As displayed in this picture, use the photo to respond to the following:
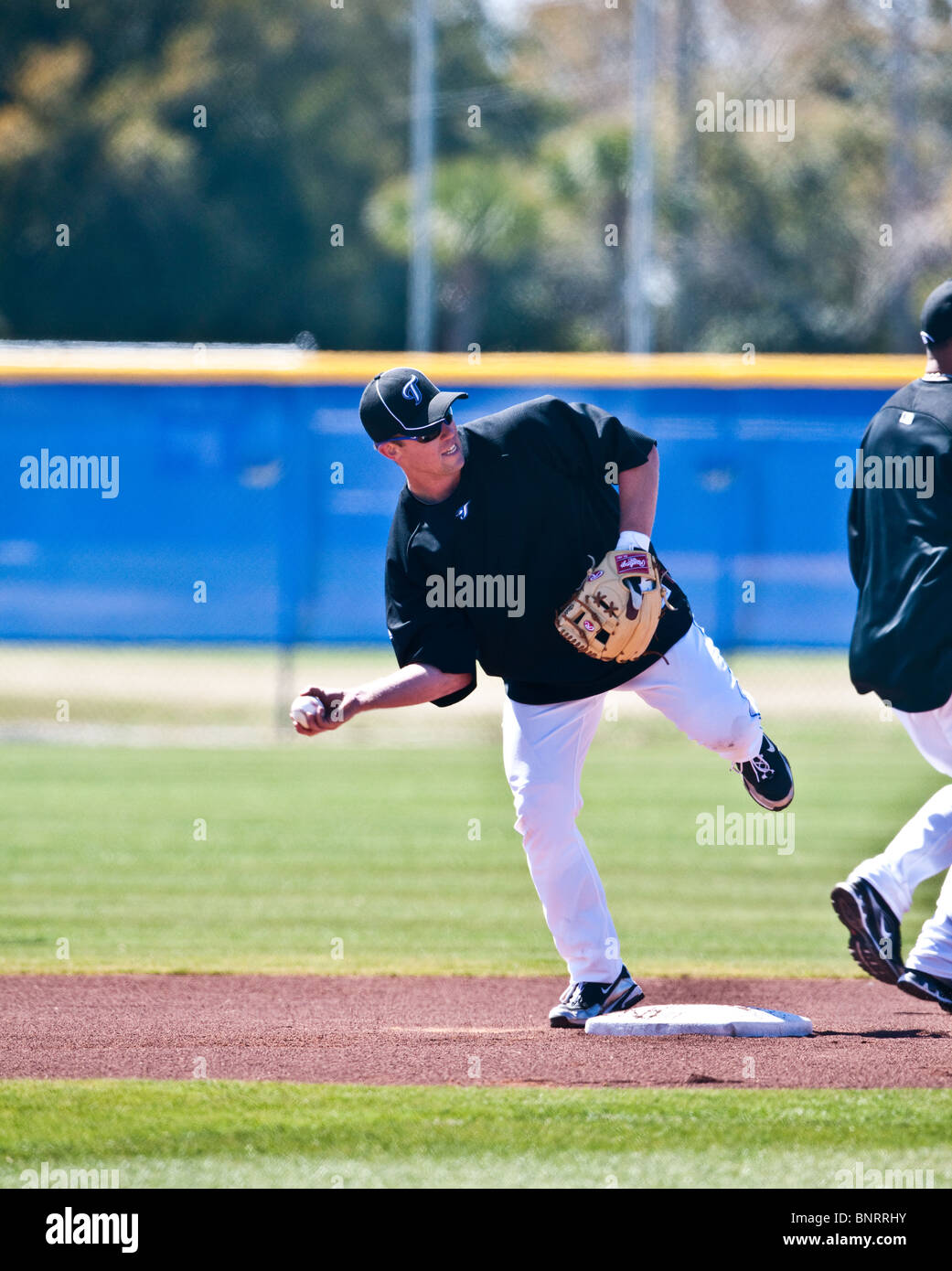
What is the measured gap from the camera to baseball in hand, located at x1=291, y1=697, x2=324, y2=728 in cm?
513

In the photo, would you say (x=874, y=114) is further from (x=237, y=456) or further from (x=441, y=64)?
(x=237, y=456)

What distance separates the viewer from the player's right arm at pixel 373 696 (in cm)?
514

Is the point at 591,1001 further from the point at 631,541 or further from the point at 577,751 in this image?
the point at 631,541

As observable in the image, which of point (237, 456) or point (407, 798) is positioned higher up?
point (237, 456)

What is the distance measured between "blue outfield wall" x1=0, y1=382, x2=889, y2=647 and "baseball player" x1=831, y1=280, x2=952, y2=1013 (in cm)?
911

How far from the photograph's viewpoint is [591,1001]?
5.80m

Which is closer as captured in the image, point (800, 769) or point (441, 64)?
point (800, 769)

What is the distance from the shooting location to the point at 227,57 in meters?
40.2

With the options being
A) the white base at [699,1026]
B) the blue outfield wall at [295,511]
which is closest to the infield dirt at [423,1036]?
the white base at [699,1026]

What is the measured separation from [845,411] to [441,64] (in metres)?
29.1

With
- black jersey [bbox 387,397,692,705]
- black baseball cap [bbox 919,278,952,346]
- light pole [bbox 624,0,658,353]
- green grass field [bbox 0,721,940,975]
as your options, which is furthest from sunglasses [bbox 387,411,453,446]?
light pole [bbox 624,0,658,353]

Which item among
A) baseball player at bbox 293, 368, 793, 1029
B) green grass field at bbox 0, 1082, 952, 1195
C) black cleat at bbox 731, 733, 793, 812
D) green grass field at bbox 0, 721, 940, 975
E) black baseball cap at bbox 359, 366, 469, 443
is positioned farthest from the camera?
green grass field at bbox 0, 721, 940, 975

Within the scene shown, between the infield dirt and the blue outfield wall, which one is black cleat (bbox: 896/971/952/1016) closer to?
the infield dirt

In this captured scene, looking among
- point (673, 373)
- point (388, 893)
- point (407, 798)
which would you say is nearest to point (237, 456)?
point (673, 373)
